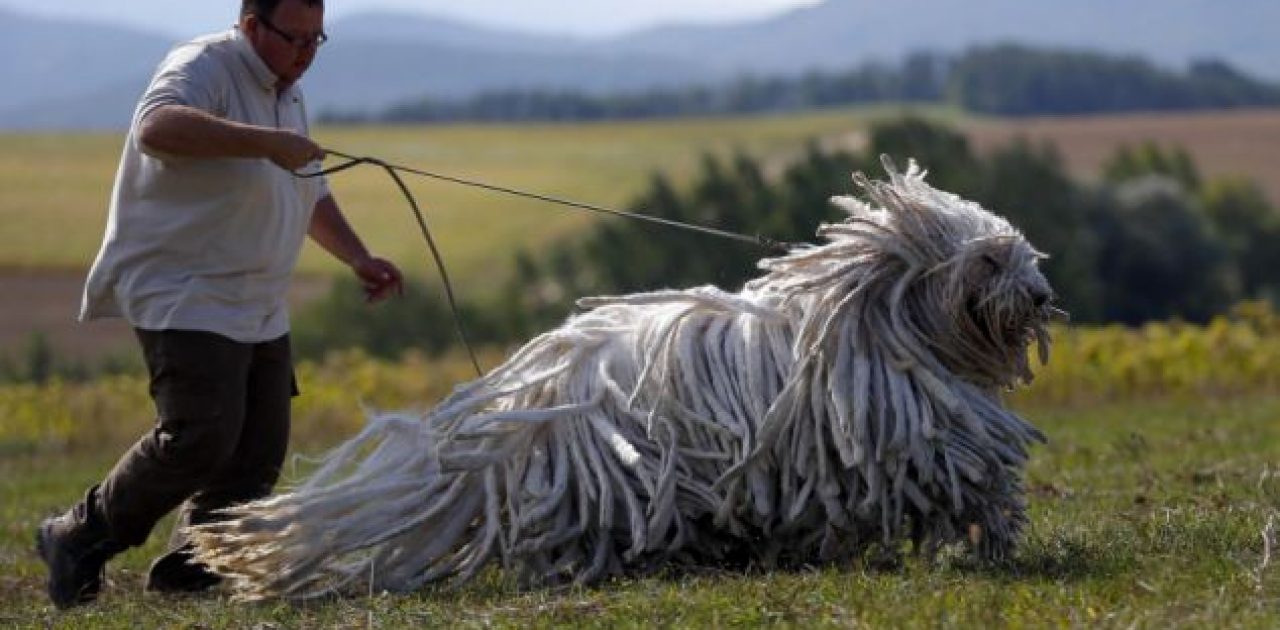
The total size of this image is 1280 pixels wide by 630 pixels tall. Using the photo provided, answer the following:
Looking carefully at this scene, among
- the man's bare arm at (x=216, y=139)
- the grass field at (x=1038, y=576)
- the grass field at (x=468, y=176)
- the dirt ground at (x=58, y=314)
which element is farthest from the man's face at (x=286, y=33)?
the grass field at (x=468, y=176)

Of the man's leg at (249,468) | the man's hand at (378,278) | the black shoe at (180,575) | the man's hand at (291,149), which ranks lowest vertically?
the black shoe at (180,575)

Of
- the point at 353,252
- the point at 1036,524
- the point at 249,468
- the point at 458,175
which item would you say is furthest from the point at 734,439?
the point at 458,175

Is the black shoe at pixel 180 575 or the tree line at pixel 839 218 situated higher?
the black shoe at pixel 180 575

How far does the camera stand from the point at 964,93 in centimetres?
13488

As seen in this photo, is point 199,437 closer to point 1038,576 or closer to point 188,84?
point 188,84

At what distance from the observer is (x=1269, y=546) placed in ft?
19.7

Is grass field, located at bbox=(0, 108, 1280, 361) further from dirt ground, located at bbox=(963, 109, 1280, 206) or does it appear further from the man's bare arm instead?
the man's bare arm

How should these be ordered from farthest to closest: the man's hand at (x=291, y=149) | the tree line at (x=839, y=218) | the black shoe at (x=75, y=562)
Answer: the tree line at (x=839, y=218), the black shoe at (x=75, y=562), the man's hand at (x=291, y=149)

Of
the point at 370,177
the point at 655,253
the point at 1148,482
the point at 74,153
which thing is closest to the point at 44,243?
the point at 370,177

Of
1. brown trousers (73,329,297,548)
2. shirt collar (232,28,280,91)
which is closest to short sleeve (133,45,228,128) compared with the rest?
shirt collar (232,28,280,91)

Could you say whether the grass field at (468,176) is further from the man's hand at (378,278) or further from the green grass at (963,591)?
the green grass at (963,591)

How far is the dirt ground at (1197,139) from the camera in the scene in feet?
186

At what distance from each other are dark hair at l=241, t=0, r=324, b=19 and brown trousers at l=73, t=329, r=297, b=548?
942 millimetres

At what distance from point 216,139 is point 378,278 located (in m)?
1.10
